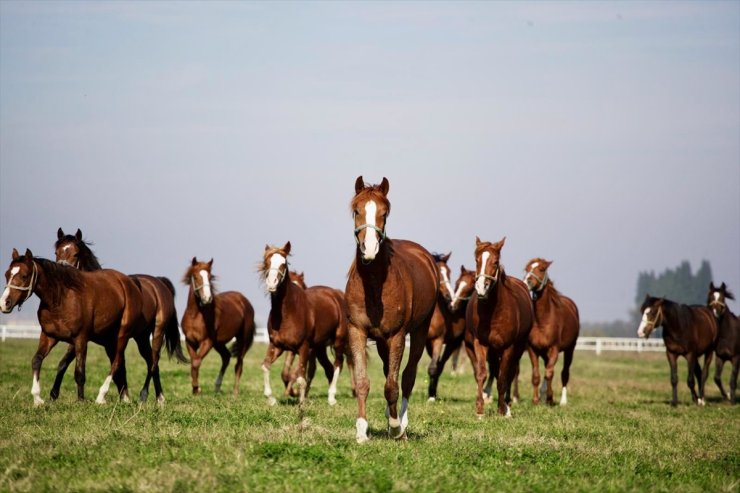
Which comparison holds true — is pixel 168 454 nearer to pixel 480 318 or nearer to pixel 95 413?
pixel 95 413

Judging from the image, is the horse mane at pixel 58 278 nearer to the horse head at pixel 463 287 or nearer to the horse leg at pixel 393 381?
the horse leg at pixel 393 381

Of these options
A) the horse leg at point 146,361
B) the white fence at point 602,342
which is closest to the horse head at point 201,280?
the horse leg at point 146,361

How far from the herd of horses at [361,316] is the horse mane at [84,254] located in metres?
0.02

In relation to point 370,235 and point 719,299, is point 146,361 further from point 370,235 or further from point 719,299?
point 719,299

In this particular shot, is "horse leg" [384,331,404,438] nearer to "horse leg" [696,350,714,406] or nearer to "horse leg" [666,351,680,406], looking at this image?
"horse leg" [666,351,680,406]

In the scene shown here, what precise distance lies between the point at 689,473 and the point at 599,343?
151ft

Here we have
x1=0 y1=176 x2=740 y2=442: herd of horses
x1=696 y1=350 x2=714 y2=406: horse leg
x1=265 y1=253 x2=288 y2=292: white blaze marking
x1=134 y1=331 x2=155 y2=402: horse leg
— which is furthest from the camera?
x1=696 y1=350 x2=714 y2=406: horse leg

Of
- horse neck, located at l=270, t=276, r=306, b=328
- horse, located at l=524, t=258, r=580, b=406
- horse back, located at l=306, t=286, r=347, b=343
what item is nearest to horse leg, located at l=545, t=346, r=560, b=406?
horse, located at l=524, t=258, r=580, b=406

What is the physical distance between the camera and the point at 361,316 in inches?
406

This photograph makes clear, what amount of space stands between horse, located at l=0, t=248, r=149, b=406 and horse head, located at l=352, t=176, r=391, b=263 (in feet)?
19.4

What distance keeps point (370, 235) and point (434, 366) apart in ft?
35.5

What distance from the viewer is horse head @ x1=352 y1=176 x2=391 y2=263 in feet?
32.1

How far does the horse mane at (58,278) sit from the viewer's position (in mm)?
14008

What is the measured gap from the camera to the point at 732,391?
79.6ft
